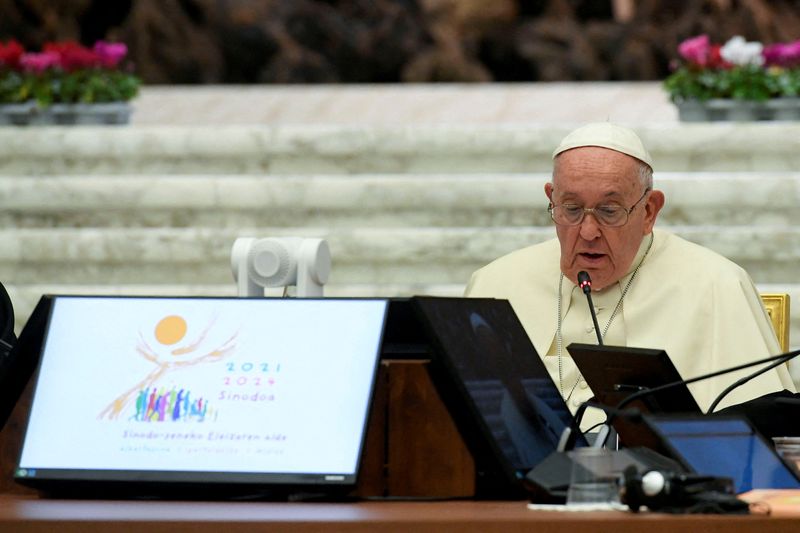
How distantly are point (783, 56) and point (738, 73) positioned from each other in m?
0.31

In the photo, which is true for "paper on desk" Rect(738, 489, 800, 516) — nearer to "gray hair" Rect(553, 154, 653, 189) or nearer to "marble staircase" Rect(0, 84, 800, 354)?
"gray hair" Rect(553, 154, 653, 189)

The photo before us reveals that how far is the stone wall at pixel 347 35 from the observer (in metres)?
11.4

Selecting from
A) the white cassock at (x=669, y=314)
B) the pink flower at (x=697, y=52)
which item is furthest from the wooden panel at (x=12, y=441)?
the pink flower at (x=697, y=52)

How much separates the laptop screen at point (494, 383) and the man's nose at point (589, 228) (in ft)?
3.85

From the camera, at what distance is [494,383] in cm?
234

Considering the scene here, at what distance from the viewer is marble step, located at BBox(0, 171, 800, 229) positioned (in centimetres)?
727

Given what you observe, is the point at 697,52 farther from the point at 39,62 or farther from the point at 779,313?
the point at 779,313

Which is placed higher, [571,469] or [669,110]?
[669,110]

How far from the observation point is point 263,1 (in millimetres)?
11578

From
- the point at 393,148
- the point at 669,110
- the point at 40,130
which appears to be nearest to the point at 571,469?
the point at 393,148

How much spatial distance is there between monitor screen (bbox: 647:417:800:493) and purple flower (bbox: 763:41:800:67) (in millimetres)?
5903

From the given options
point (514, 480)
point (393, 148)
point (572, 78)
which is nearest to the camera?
point (514, 480)

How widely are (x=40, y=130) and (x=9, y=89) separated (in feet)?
1.18

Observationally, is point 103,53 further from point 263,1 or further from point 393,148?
point 263,1
